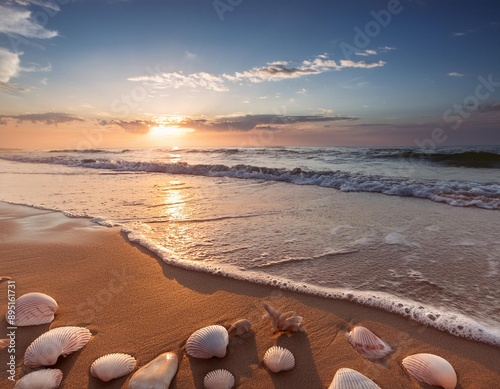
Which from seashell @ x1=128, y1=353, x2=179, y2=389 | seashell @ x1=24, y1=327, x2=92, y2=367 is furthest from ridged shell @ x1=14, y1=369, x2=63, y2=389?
seashell @ x1=128, y1=353, x2=179, y2=389

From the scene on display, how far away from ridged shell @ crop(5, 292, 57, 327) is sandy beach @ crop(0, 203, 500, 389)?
64 mm

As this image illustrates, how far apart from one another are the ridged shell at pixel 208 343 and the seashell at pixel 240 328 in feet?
0.47

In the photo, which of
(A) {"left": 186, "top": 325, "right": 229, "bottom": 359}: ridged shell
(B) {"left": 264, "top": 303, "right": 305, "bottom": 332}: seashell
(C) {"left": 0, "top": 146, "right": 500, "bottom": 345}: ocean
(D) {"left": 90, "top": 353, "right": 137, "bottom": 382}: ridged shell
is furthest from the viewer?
(C) {"left": 0, "top": 146, "right": 500, "bottom": 345}: ocean

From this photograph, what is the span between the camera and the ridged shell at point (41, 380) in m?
1.91

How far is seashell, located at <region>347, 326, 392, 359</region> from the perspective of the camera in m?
2.28

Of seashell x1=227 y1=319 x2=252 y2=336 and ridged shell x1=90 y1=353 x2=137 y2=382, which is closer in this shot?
ridged shell x1=90 y1=353 x2=137 y2=382

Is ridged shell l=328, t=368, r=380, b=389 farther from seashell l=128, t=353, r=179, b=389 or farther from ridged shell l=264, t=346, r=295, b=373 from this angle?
seashell l=128, t=353, r=179, b=389

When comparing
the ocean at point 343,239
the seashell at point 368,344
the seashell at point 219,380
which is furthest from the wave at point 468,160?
the seashell at point 219,380

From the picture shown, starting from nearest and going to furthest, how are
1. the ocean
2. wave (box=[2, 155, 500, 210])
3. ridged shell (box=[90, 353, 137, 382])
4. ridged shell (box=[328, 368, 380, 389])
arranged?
ridged shell (box=[328, 368, 380, 389]), ridged shell (box=[90, 353, 137, 382]), the ocean, wave (box=[2, 155, 500, 210])

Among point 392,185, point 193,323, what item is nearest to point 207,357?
point 193,323

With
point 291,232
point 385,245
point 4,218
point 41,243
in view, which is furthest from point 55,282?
point 385,245

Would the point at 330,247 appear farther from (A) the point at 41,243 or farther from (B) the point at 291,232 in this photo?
(A) the point at 41,243

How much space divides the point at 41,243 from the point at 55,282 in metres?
1.57

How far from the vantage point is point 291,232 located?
16.7 feet
